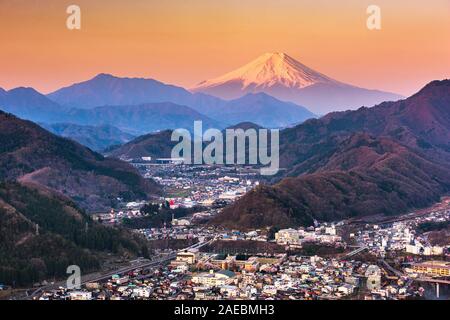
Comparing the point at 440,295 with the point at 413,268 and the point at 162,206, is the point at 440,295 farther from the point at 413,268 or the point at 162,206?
the point at 162,206

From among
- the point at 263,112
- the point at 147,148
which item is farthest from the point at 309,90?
the point at 147,148

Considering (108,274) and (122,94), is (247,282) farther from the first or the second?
(122,94)

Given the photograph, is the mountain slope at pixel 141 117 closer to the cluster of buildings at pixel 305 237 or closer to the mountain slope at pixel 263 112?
the mountain slope at pixel 263 112

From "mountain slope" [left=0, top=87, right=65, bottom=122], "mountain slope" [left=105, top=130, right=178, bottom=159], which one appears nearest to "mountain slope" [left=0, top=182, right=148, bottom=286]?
"mountain slope" [left=105, top=130, right=178, bottom=159]

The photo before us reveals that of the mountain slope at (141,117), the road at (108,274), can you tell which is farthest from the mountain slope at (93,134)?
the road at (108,274)

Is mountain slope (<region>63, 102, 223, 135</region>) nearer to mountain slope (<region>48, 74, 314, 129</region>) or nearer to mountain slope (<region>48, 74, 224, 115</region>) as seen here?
mountain slope (<region>48, 74, 314, 129</region>)
